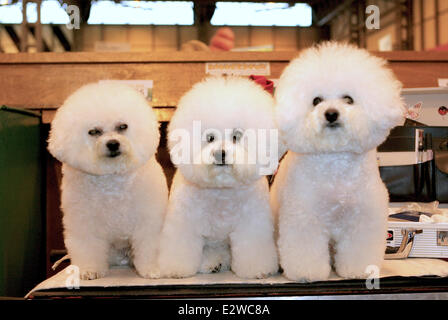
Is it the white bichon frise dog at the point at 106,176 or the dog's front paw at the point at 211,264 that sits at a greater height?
the white bichon frise dog at the point at 106,176

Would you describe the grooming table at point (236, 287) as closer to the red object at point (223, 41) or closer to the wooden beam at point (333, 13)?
the red object at point (223, 41)

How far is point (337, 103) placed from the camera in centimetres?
111

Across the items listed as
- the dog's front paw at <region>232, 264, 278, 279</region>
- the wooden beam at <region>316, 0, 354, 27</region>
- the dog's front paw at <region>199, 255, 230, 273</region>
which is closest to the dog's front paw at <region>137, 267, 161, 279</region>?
the dog's front paw at <region>199, 255, 230, 273</region>

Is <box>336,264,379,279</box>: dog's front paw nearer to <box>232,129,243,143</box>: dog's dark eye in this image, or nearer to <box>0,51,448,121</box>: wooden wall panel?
<box>232,129,243,143</box>: dog's dark eye

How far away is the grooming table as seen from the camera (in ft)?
3.63

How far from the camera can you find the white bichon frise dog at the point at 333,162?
1.10m

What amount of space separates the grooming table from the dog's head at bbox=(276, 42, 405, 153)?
391 mm

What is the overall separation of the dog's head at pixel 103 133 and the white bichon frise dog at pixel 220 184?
4.6 inches

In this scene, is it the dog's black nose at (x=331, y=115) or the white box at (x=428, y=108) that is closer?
the dog's black nose at (x=331, y=115)

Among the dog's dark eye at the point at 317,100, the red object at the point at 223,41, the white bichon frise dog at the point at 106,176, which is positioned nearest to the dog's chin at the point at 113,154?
the white bichon frise dog at the point at 106,176

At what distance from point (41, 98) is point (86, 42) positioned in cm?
736

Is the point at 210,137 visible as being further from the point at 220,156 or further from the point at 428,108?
the point at 428,108

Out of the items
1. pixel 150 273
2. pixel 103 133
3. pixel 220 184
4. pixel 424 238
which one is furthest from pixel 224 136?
pixel 424 238
